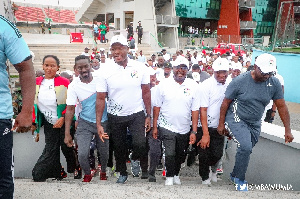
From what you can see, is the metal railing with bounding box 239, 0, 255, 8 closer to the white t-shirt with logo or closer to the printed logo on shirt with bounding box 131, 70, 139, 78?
the printed logo on shirt with bounding box 131, 70, 139, 78

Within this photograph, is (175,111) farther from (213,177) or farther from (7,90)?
(7,90)

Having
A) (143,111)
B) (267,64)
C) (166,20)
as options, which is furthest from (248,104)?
(166,20)

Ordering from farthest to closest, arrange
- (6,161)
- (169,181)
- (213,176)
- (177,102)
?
(213,176) → (169,181) → (177,102) → (6,161)

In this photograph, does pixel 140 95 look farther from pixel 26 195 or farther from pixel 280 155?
pixel 280 155

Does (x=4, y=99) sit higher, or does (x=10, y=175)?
(x=4, y=99)

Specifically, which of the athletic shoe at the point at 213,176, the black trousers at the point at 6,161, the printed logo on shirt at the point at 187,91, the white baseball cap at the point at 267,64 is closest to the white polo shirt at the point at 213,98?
the printed logo on shirt at the point at 187,91

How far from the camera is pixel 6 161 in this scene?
7.77ft

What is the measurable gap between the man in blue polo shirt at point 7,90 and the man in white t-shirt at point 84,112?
172 centimetres

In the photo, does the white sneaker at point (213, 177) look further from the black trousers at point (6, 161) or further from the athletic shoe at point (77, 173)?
the black trousers at point (6, 161)

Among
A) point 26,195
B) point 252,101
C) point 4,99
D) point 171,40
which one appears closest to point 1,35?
point 4,99

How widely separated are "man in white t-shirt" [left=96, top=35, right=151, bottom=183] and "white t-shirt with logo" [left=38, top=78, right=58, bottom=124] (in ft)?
2.32

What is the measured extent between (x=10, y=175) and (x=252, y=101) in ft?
9.52

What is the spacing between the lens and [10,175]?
7.96ft

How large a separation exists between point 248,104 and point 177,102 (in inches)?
37.6
